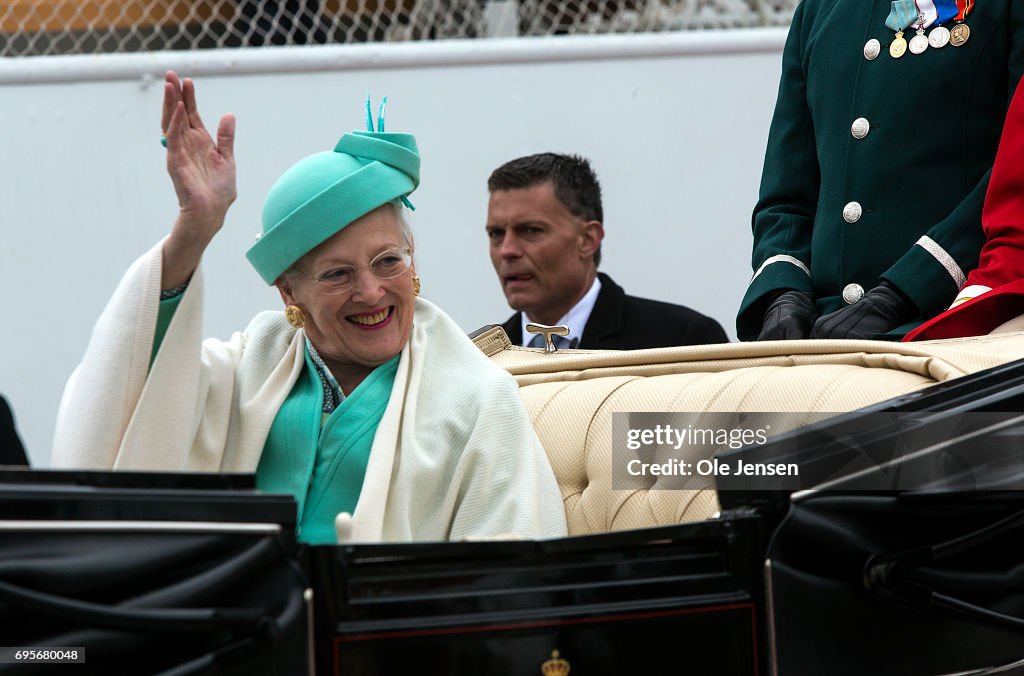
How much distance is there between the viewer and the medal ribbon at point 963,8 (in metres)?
2.68

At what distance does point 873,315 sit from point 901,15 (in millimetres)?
678

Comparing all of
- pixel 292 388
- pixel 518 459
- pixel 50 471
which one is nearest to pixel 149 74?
pixel 292 388

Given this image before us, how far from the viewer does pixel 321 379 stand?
2471mm

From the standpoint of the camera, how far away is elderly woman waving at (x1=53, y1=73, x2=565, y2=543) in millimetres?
2195

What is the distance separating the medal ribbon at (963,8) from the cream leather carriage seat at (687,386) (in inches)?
30.6

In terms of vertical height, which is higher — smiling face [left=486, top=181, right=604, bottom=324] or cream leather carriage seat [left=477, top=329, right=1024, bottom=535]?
smiling face [left=486, top=181, right=604, bottom=324]

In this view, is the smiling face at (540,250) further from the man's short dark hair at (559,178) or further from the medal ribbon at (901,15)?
the medal ribbon at (901,15)

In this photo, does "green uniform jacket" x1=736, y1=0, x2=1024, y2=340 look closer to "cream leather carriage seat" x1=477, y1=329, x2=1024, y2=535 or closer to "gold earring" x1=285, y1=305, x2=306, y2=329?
"cream leather carriage seat" x1=477, y1=329, x2=1024, y2=535

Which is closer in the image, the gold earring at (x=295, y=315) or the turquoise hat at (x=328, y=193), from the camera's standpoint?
the turquoise hat at (x=328, y=193)

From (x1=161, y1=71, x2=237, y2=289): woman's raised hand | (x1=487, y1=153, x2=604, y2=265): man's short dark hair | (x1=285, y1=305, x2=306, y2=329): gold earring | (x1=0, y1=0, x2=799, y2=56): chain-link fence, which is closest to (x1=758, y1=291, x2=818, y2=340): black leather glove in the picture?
(x1=285, y1=305, x2=306, y2=329): gold earring

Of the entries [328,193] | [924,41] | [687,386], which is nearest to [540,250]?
[924,41]

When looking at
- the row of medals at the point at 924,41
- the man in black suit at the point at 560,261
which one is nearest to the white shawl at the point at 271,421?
the row of medals at the point at 924,41

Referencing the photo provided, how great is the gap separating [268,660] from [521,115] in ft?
12.8

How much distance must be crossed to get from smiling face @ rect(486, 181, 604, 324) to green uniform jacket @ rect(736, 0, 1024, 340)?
1.47 metres
